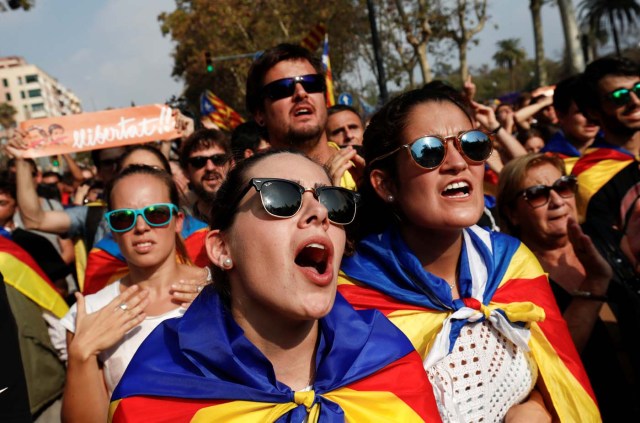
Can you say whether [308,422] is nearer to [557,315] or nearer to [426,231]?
[426,231]

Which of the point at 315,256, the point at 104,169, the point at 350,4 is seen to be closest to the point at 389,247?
the point at 315,256

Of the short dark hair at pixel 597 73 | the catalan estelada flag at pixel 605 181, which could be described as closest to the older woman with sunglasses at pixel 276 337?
the catalan estelada flag at pixel 605 181

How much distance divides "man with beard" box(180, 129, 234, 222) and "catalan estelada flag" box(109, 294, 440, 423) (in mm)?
2255

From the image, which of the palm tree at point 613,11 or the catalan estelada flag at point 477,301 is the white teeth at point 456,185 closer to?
the catalan estelada flag at point 477,301

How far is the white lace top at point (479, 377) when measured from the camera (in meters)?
2.45

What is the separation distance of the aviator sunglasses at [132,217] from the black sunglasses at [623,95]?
312 cm

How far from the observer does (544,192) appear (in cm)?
362

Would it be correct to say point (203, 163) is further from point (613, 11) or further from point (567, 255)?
point (613, 11)

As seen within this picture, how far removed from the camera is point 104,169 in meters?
5.65

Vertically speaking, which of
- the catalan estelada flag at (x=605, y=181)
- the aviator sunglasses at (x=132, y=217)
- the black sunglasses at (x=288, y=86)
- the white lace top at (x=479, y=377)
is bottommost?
the white lace top at (x=479, y=377)

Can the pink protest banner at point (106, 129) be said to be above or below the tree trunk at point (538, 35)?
below

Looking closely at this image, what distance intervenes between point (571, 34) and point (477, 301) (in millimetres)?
17145

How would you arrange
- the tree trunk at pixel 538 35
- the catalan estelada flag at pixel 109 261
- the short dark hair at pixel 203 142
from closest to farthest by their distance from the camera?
the catalan estelada flag at pixel 109 261
the short dark hair at pixel 203 142
the tree trunk at pixel 538 35

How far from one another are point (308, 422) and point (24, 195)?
355 cm
